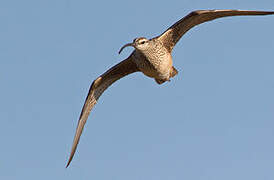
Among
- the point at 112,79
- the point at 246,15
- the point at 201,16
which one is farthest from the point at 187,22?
the point at 112,79

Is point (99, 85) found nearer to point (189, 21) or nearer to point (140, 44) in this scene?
point (140, 44)

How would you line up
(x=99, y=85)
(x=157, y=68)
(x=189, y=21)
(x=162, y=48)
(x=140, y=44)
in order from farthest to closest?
(x=99, y=85) → (x=162, y=48) → (x=157, y=68) → (x=189, y=21) → (x=140, y=44)

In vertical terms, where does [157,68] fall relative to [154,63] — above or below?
below

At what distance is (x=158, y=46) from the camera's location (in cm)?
1944

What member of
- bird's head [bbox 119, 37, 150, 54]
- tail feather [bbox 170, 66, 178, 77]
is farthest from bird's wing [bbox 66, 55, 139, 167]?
bird's head [bbox 119, 37, 150, 54]

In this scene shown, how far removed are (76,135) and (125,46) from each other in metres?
4.04

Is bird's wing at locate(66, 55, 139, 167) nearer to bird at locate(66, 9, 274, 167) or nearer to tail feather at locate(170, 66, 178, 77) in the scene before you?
bird at locate(66, 9, 274, 167)

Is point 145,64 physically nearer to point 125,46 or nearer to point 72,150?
point 125,46

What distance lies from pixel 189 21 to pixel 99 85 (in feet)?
13.6

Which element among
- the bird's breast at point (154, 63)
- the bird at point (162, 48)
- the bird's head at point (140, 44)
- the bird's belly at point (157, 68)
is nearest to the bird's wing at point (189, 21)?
the bird at point (162, 48)

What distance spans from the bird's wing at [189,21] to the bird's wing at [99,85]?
68.4 inches

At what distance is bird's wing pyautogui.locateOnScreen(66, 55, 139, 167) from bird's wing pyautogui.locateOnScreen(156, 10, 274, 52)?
5.70 ft

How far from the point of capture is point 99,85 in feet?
71.4

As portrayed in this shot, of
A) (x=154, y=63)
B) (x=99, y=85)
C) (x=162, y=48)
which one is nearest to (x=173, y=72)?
(x=162, y=48)
